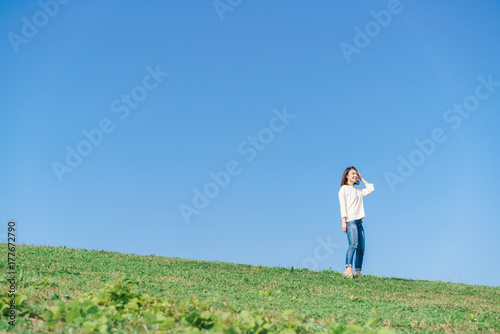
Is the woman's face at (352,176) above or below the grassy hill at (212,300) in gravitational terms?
above

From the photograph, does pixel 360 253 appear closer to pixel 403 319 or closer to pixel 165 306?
pixel 403 319

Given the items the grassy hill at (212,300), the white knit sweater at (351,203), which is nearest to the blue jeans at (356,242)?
the white knit sweater at (351,203)

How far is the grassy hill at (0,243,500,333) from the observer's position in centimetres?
459

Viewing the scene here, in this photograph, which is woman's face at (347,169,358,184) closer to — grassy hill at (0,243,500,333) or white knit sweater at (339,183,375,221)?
white knit sweater at (339,183,375,221)

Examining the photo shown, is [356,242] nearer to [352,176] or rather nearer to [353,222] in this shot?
[353,222]

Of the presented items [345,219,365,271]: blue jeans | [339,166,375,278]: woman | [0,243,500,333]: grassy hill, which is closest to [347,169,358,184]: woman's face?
[339,166,375,278]: woman

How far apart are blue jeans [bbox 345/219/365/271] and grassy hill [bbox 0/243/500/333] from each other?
0.62 m

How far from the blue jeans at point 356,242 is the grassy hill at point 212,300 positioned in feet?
2.02

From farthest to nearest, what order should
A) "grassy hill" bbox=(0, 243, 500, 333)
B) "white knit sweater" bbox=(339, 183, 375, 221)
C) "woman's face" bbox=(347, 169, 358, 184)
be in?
"woman's face" bbox=(347, 169, 358, 184)
"white knit sweater" bbox=(339, 183, 375, 221)
"grassy hill" bbox=(0, 243, 500, 333)

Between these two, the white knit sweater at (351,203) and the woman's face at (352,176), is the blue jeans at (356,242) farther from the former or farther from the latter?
the woman's face at (352,176)

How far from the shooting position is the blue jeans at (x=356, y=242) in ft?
→ 40.4

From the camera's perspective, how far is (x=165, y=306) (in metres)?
5.05

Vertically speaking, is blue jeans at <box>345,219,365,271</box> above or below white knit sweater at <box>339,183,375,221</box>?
below

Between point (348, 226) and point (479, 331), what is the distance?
642cm
